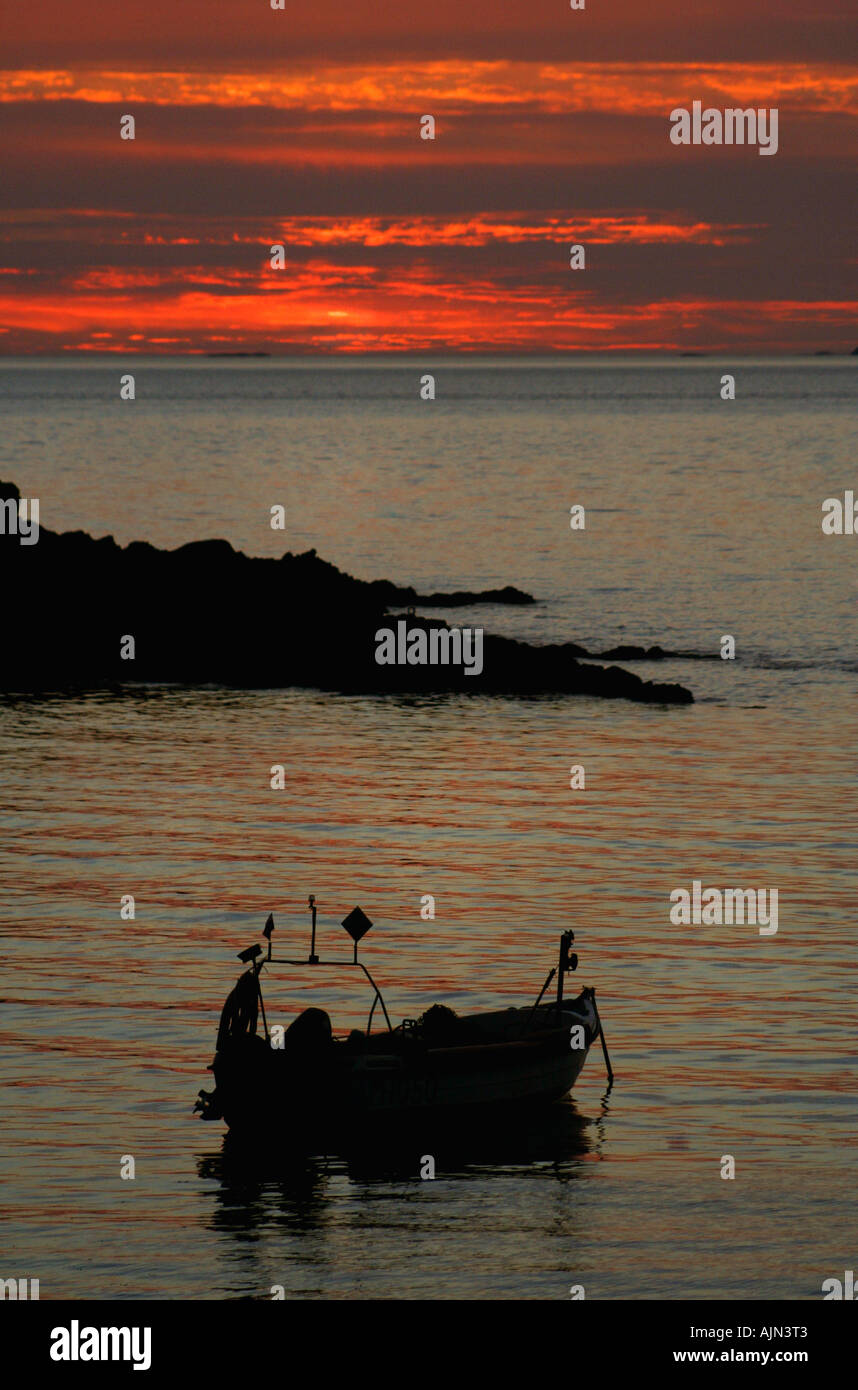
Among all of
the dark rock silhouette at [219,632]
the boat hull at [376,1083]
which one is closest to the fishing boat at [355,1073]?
the boat hull at [376,1083]

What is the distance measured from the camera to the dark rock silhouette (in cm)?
6006

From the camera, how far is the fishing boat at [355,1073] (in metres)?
24.2

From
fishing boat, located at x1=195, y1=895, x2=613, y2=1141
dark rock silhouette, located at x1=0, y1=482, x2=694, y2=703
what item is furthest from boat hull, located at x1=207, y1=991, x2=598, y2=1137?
dark rock silhouette, located at x1=0, y1=482, x2=694, y2=703

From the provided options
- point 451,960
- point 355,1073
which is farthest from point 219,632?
point 355,1073

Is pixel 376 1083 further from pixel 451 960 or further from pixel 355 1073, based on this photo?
pixel 451 960

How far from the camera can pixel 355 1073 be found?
959 inches

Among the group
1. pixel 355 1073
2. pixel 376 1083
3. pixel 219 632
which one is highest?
pixel 219 632

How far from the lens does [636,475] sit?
172 metres

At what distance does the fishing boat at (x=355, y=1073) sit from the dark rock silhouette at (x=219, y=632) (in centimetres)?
3400

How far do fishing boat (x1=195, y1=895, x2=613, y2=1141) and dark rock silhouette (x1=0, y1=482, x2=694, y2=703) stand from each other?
3400 centimetres

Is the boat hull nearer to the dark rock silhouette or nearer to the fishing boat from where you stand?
the fishing boat

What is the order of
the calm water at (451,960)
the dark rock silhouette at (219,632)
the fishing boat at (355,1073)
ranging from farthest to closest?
the dark rock silhouette at (219,632)
the fishing boat at (355,1073)
the calm water at (451,960)

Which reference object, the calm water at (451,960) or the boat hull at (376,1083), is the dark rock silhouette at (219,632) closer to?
the calm water at (451,960)

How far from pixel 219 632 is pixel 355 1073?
131 feet
